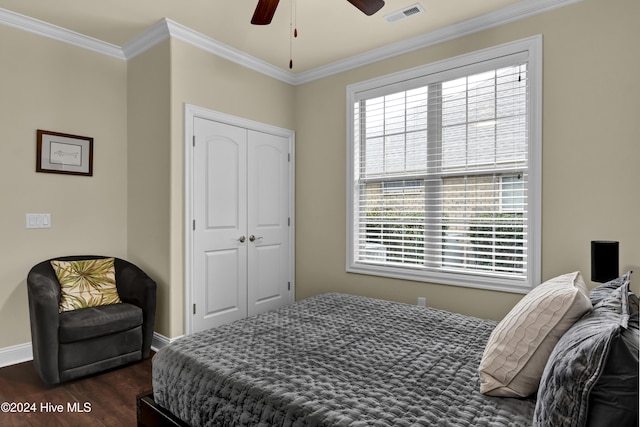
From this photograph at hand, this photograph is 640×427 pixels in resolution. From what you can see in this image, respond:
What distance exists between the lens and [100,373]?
9.22 feet

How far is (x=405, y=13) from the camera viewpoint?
2949 millimetres

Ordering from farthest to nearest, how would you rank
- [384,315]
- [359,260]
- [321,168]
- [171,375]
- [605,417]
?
1. [321,168]
2. [359,260]
3. [384,315]
4. [171,375]
5. [605,417]

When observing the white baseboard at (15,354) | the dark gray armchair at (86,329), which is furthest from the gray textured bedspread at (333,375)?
the white baseboard at (15,354)

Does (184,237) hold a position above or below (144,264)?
above

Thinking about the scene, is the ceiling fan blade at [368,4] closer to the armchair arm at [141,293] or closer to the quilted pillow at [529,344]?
the quilted pillow at [529,344]

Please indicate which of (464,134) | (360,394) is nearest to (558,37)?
(464,134)

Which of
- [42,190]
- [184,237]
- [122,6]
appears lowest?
[184,237]

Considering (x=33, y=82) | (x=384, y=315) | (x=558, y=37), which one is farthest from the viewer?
(x=33, y=82)

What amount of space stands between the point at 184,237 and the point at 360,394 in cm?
238

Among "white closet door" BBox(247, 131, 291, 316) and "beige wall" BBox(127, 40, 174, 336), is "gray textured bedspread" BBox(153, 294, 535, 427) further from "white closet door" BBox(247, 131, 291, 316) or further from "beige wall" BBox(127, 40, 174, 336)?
"white closet door" BBox(247, 131, 291, 316)

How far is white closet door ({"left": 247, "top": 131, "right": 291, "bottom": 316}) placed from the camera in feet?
12.8

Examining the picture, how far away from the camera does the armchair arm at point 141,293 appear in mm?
3028

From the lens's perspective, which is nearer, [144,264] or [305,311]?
[305,311]

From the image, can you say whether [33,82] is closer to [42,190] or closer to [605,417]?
[42,190]
